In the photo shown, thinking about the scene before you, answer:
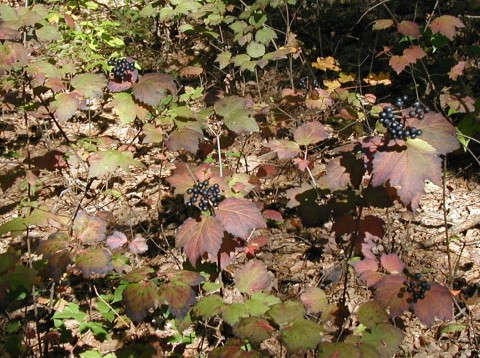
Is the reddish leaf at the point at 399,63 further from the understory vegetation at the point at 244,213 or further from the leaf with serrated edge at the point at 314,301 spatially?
the leaf with serrated edge at the point at 314,301

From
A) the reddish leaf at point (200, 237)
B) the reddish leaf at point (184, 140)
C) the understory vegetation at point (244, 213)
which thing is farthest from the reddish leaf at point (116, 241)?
the reddish leaf at point (200, 237)

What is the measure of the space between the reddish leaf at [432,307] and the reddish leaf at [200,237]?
106cm

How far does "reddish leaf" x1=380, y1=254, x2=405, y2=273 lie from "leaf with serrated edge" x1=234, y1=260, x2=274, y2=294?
0.65m

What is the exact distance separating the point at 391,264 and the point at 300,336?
828 millimetres

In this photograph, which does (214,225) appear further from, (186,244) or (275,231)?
(275,231)

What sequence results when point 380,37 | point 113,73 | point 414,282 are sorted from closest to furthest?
point 414,282
point 113,73
point 380,37

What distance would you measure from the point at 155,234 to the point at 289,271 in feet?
4.12

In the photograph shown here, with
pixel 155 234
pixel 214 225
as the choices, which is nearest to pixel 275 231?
pixel 155 234

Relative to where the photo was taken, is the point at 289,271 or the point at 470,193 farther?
the point at 470,193

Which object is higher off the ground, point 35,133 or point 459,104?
point 459,104

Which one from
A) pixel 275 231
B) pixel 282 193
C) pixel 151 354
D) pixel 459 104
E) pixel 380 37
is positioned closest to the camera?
pixel 151 354

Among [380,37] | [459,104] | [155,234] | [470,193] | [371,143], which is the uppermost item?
[371,143]

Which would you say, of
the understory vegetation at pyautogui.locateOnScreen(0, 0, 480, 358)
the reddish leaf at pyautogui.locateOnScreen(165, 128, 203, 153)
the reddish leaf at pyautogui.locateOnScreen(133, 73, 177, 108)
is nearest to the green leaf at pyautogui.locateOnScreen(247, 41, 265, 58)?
the understory vegetation at pyautogui.locateOnScreen(0, 0, 480, 358)

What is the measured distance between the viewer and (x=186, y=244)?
7.48ft
